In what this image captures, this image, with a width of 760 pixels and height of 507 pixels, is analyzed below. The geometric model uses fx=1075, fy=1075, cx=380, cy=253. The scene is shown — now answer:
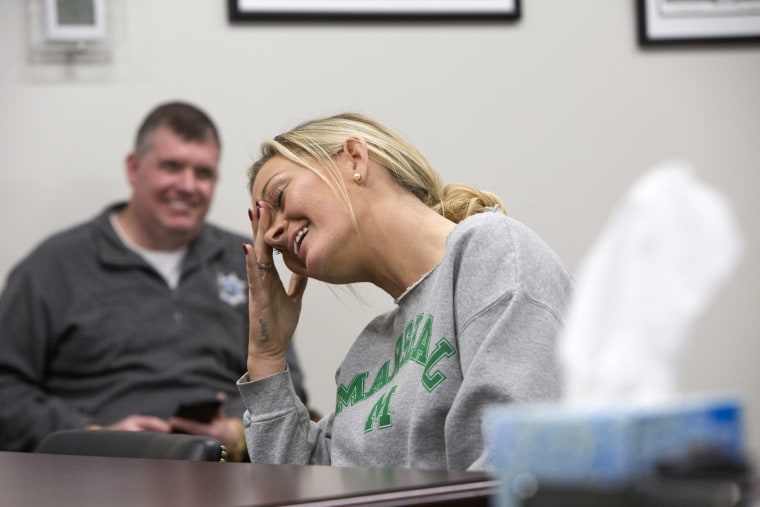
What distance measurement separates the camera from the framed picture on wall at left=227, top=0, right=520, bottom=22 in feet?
10.5

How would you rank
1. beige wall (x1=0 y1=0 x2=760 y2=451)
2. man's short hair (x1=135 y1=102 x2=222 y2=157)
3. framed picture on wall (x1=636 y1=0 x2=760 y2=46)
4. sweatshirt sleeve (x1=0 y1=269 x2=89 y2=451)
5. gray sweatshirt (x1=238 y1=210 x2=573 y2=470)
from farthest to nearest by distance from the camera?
framed picture on wall (x1=636 y1=0 x2=760 y2=46) < beige wall (x1=0 y1=0 x2=760 y2=451) < man's short hair (x1=135 y1=102 x2=222 y2=157) < sweatshirt sleeve (x1=0 y1=269 x2=89 y2=451) < gray sweatshirt (x1=238 y1=210 x2=573 y2=470)

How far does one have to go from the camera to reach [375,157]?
5.50ft

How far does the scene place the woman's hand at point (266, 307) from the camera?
5.87 feet

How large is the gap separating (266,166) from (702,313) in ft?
4.73

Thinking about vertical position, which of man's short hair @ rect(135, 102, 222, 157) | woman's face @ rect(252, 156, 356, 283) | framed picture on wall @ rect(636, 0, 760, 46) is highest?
framed picture on wall @ rect(636, 0, 760, 46)

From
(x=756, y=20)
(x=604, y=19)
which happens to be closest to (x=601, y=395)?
(x=604, y=19)

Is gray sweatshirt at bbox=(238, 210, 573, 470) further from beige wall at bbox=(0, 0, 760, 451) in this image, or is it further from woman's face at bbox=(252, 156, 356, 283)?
beige wall at bbox=(0, 0, 760, 451)

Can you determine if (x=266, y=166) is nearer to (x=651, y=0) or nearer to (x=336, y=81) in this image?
(x=336, y=81)

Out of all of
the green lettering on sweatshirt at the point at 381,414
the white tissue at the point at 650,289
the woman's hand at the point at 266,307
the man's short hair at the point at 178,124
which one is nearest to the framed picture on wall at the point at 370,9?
the man's short hair at the point at 178,124

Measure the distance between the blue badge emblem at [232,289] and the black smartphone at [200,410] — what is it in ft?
1.33

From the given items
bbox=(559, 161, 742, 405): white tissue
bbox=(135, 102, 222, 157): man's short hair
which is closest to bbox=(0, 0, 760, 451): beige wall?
bbox=(135, 102, 222, 157): man's short hair

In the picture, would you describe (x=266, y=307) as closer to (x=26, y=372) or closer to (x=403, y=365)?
(x=403, y=365)

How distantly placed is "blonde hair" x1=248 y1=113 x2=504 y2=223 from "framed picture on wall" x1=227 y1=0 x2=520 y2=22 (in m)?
1.56

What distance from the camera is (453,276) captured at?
145 cm
